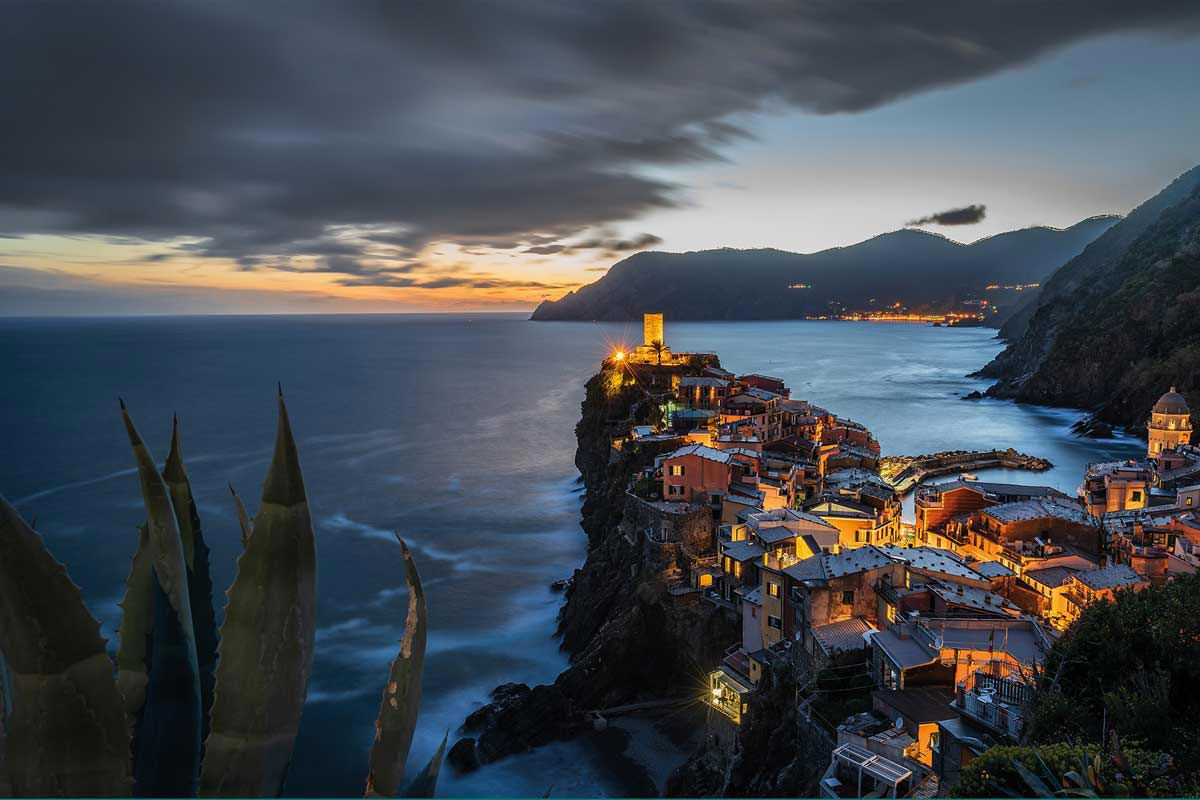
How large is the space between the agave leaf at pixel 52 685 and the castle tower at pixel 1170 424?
49787 millimetres

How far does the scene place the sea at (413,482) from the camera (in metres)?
22.7

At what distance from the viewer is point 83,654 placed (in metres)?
2.00

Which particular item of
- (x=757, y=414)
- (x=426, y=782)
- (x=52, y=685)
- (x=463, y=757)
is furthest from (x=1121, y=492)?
(x=52, y=685)

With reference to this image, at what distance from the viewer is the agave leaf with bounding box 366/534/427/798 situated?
2.45m

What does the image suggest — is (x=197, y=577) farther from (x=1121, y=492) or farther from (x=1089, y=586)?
(x=1121, y=492)

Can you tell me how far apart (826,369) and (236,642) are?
115m

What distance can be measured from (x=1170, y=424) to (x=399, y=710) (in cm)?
5080

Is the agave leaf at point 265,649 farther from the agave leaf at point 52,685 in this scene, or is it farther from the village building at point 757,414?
the village building at point 757,414

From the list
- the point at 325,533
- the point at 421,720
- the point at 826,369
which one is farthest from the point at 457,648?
the point at 826,369

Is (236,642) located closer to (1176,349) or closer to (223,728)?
(223,728)

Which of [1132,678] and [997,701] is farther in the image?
[997,701]

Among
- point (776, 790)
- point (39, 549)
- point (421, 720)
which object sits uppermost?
point (39, 549)

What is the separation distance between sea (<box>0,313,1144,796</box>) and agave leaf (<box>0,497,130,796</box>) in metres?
4.97

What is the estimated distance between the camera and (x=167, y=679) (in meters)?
2.61
